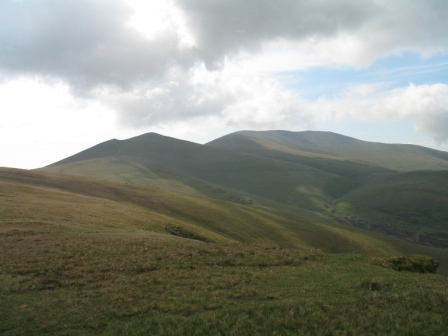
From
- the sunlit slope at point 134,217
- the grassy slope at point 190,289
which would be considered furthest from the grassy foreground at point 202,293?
the sunlit slope at point 134,217

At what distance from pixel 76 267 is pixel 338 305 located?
17.6 metres

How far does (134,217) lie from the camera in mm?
55656

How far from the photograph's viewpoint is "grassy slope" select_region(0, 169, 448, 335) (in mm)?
14594

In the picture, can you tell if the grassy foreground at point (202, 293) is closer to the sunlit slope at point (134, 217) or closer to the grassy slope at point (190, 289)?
the grassy slope at point (190, 289)

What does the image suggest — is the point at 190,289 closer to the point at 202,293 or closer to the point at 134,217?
the point at 202,293

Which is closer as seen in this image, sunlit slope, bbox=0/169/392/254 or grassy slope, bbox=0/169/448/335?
grassy slope, bbox=0/169/448/335

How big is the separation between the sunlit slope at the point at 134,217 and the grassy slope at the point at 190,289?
12.1 feet

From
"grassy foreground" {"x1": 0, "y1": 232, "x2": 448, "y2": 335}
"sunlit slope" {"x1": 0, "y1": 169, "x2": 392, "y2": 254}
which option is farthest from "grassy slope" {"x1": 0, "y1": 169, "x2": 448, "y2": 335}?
"sunlit slope" {"x1": 0, "y1": 169, "x2": 392, "y2": 254}

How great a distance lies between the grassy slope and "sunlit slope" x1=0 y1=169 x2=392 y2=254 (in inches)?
146

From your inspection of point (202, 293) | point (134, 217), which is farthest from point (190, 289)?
point (134, 217)

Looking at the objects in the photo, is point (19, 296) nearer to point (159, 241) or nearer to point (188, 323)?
point (188, 323)

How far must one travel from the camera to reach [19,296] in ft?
61.7

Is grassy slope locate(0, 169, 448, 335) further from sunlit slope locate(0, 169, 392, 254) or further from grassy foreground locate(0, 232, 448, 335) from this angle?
→ sunlit slope locate(0, 169, 392, 254)

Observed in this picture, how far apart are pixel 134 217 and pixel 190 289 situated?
123 ft
